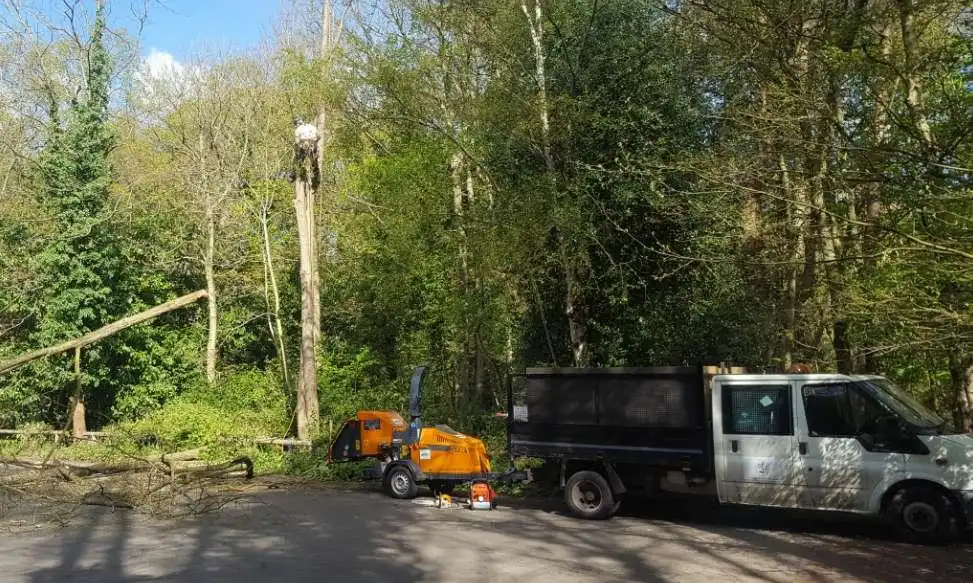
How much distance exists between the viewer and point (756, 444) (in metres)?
9.72

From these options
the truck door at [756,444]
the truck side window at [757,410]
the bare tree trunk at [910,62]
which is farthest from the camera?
the truck side window at [757,410]

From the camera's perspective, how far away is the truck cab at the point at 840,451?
866cm

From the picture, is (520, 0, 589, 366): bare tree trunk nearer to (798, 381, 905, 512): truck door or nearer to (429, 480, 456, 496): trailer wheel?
(429, 480, 456, 496): trailer wheel

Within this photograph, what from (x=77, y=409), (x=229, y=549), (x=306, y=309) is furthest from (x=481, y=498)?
(x=77, y=409)

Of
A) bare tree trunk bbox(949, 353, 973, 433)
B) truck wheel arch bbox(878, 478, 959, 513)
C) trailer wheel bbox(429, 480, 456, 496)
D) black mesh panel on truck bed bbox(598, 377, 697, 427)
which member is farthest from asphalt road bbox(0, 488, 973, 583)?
bare tree trunk bbox(949, 353, 973, 433)

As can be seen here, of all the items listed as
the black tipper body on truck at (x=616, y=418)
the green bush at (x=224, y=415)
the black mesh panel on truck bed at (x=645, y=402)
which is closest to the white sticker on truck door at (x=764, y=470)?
the black tipper body on truck at (x=616, y=418)

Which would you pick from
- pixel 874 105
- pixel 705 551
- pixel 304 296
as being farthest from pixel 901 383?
pixel 304 296

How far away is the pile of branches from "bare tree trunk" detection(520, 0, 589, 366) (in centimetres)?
720

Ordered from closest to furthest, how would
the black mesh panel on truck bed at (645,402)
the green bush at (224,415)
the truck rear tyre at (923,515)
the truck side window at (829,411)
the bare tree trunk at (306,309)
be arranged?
the truck rear tyre at (923,515)
the truck side window at (829,411)
the black mesh panel on truck bed at (645,402)
the green bush at (224,415)
the bare tree trunk at (306,309)

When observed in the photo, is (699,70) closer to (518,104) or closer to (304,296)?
(518,104)

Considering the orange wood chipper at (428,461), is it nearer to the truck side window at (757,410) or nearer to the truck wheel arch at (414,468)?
the truck wheel arch at (414,468)

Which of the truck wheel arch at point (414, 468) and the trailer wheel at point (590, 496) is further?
the truck wheel arch at point (414, 468)

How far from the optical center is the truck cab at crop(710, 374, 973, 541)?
8.66m

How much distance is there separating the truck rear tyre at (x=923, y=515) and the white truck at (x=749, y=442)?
1cm
